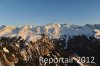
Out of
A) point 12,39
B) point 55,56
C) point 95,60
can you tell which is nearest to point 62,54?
point 55,56

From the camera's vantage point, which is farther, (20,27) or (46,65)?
(20,27)

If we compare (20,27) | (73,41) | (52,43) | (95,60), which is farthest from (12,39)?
(95,60)

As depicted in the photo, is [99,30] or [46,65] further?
[99,30]

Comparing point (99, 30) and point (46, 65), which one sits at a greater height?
point (99, 30)

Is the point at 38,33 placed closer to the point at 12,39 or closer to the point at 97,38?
the point at 12,39

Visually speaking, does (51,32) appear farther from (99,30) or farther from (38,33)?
(99,30)

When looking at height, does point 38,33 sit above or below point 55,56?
above
